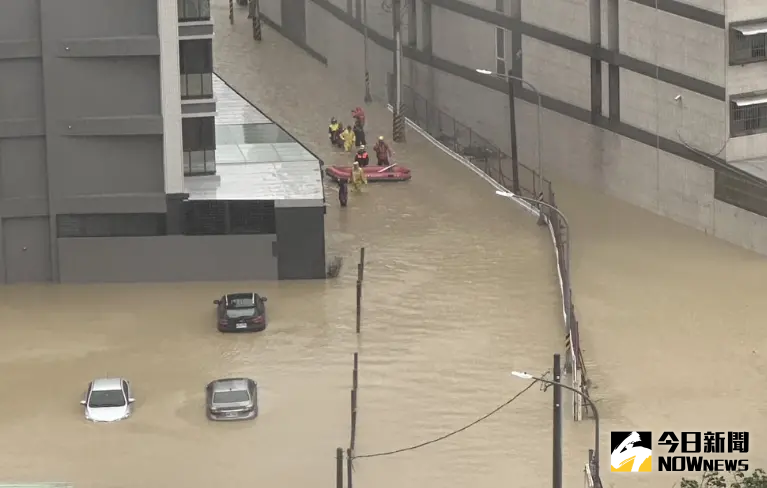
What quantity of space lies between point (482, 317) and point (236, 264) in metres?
9.61

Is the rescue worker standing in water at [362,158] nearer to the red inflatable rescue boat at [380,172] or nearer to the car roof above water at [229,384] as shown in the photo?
the red inflatable rescue boat at [380,172]

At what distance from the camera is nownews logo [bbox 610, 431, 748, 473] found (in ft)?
171

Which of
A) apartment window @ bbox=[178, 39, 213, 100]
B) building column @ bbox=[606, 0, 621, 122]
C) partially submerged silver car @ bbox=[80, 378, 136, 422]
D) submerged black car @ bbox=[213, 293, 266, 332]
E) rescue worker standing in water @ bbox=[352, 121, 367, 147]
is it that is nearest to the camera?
partially submerged silver car @ bbox=[80, 378, 136, 422]

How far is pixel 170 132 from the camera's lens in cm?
6975

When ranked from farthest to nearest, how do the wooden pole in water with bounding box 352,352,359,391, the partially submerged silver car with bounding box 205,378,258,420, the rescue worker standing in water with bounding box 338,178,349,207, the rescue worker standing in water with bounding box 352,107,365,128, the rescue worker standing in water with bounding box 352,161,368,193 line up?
the rescue worker standing in water with bounding box 352,107,365,128, the rescue worker standing in water with bounding box 352,161,368,193, the rescue worker standing in water with bounding box 338,178,349,207, the wooden pole in water with bounding box 352,352,359,391, the partially submerged silver car with bounding box 205,378,258,420

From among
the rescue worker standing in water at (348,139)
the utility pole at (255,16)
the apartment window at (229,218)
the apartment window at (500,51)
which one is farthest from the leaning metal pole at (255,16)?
the apartment window at (229,218)

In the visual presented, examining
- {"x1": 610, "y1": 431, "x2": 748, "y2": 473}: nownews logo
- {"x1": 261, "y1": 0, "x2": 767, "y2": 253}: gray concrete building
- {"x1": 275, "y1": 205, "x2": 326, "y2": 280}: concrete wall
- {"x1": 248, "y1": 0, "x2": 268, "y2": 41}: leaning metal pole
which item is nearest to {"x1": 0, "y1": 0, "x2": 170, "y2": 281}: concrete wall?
{"x1": 275, "y1": 205, "x2": 326, "y2": 280}: concrete wall

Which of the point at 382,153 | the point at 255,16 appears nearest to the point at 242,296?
the point at 382,153

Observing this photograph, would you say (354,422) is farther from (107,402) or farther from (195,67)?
(195,67)

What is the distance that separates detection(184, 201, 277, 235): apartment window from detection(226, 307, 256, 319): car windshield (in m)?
6.27

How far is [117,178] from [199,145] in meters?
3.65

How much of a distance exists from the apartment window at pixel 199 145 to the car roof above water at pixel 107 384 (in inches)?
608

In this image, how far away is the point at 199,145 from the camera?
72.5m

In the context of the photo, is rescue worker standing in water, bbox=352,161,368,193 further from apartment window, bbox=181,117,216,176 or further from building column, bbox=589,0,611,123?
building column, bbox=589,0,611,123
